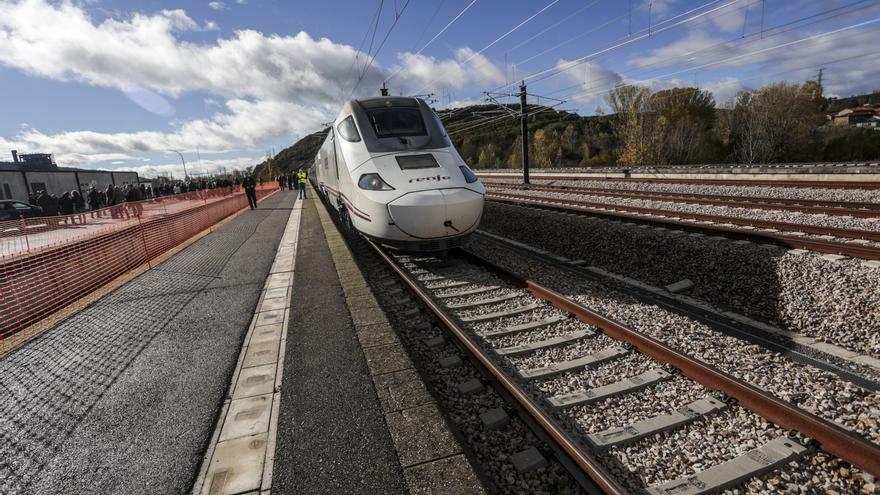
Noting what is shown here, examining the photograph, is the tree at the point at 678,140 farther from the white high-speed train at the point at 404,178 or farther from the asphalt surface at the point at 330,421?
the asphalt surface at the point at 330,421

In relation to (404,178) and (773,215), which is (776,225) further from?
(404,178)

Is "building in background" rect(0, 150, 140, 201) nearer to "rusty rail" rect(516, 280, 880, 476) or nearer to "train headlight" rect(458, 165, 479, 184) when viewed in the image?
"train headlight" rect(458, 165, 479, 184)

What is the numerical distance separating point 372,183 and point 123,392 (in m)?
4.69

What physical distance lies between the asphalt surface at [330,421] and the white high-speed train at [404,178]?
85.4 inches

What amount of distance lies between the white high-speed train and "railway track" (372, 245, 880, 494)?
Result: 1.16 m

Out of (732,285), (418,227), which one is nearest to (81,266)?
(418,227)

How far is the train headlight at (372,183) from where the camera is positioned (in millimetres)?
7126

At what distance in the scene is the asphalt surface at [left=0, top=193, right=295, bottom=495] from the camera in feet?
9.27

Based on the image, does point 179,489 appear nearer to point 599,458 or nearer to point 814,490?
point 599,458

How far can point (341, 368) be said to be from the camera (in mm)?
3971

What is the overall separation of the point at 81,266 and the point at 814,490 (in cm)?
1120

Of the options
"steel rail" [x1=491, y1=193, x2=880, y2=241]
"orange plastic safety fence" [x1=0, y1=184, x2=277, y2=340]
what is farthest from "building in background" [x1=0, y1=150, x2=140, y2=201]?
"steel rail" [x1=491, y1=193, x2=880, y2=241]

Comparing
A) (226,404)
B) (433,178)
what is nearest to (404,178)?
(433,178)

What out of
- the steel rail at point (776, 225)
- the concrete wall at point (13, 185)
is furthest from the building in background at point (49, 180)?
the steel rail at point (776, 225)
